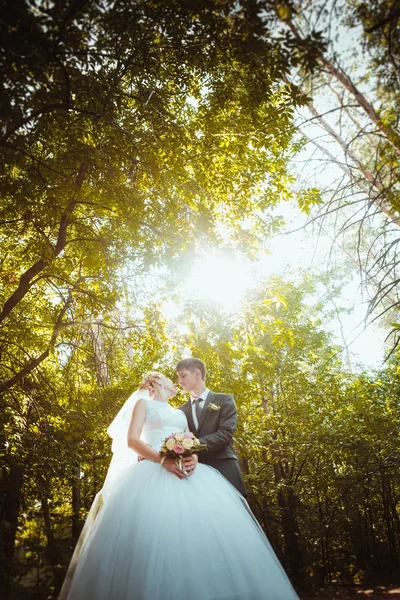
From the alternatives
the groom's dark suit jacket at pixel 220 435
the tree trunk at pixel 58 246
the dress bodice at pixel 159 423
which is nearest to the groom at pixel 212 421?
the groom's dark suit jacket at pixel 220 435

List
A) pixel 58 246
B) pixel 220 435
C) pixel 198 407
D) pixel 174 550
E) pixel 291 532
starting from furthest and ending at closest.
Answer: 1. pixel 291 532
2. pixel 58 246
3. pixel 198 407
4. pixel 220 435
5. pixel 174 550

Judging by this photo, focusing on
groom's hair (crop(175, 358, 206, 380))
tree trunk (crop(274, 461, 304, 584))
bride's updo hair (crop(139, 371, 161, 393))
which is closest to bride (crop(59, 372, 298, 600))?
bride's updo hair (crop(139, 371, 161, 393))

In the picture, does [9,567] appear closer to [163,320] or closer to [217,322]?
[217,322]

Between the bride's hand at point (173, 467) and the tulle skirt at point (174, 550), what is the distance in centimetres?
7

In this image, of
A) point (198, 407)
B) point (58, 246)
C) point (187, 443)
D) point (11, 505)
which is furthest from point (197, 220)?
point (11, 505)

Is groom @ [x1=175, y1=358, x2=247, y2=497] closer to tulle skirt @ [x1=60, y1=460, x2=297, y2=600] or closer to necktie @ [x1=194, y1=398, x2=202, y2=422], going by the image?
necktie @ [x1=194, y1=398, x2=202, y2=422]

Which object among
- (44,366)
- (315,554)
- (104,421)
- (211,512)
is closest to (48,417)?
(104,421)

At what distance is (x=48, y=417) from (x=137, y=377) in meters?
1.40

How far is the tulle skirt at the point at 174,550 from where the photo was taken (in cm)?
211

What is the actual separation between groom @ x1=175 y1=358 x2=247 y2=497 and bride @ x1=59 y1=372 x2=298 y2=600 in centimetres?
21

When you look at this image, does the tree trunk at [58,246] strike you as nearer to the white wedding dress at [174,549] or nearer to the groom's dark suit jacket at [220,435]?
the groom's dark suit jacket at [220,435]

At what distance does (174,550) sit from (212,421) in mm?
1399

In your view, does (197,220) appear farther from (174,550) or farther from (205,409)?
(174,550)

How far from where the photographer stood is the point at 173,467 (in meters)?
2.92
